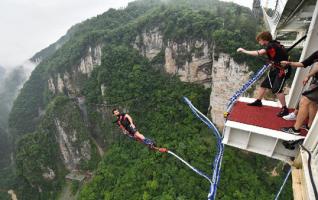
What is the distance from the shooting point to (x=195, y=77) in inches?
1604

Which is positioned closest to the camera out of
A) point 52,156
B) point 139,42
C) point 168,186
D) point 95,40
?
point 168,186

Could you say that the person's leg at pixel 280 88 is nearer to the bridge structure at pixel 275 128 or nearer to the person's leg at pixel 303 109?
the bridge structure at pixel 275 128

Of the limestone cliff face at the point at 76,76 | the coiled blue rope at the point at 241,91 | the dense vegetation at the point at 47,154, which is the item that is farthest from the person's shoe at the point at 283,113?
the limestone cliff face at the point at 76,76

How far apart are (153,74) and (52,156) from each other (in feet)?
76.6

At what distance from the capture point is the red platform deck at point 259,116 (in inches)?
274

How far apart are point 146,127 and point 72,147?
52.9 feet

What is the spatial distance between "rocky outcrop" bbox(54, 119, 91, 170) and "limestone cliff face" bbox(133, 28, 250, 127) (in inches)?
789

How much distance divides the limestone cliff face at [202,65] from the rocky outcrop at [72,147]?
65.8 feet

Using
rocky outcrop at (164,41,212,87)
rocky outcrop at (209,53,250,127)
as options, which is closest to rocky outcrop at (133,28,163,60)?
rocky outcrop at (164,41,212,87)

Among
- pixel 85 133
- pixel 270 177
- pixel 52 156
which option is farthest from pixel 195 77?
pixel 52 156

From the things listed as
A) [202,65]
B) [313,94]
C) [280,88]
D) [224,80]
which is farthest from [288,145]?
[202,65]

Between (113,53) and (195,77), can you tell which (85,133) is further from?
(195,77)

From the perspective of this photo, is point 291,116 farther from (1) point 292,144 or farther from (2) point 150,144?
(2) point 150,144

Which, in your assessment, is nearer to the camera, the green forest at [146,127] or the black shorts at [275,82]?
the black shorts at [275,82]
